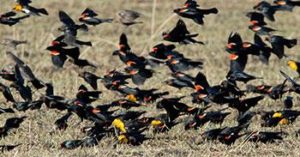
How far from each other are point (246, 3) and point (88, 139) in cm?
897

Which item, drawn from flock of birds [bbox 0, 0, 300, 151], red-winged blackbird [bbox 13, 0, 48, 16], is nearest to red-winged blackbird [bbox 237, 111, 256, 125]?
flock of birds [bbox 0, 0, 300, 151]

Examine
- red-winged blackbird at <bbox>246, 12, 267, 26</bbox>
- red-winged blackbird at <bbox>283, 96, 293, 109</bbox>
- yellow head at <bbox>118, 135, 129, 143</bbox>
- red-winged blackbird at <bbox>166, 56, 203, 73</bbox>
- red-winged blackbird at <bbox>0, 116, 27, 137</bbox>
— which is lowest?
red-winged blackbird at <bbox>283, 96, 293, 109</bbox>

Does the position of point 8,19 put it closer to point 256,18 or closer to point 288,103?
point 256,18

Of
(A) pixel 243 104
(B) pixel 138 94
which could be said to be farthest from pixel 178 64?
(A) pixel 243 104

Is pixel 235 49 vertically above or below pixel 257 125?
above

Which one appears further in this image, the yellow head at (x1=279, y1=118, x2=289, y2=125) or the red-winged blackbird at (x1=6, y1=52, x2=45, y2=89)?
the yellow head at (x1=279, y1=118, x2=289, y2=125)

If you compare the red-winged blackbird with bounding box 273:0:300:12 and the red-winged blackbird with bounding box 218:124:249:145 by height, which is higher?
the red-winged blackbird with bounding box 273:0:300:12

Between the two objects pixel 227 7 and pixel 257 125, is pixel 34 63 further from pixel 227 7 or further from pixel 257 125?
pixel 227 7

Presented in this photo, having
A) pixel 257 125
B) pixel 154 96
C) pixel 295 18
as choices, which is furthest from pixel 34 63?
pixel 295 18

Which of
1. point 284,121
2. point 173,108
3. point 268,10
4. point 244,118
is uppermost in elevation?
point 268,10

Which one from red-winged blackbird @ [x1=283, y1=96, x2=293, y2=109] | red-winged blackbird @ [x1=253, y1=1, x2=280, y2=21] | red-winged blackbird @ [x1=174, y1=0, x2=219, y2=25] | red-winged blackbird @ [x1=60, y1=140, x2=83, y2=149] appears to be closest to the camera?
red-winged blackbird @ [x1=60, y1=140, x2=83, y2=149]

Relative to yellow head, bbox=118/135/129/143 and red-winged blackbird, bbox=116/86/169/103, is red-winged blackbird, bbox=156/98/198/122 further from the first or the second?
yellow head, bbox=118/135/129/143

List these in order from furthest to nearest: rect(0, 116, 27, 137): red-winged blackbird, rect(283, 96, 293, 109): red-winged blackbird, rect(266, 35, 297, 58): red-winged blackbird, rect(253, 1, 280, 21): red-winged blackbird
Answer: rect(283, 96, 293, 109): red-winged blackbird → rect(253, 1, 280, 21): red-winged blackbird → rect(266, 35, 297, 58): red-winged blackbird → rect(0, 116, 27, 137): red-winged blackbird

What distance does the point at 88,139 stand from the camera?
20.7 feet
